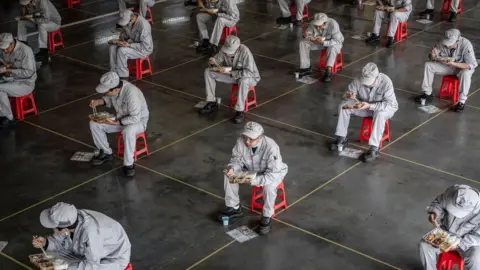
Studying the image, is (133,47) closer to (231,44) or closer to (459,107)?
(231,44)

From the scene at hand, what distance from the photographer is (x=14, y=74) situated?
11.7 meters

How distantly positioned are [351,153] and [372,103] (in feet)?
2.88

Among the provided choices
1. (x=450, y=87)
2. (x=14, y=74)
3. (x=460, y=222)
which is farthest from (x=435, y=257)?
(x=14, y=74)

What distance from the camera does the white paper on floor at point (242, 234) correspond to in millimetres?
8500

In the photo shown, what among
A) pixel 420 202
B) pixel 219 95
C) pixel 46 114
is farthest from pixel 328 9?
pixel 420 202

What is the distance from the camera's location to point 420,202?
9.20m

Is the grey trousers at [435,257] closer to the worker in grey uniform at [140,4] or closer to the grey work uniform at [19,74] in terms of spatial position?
the grey work uniform at [19,74]

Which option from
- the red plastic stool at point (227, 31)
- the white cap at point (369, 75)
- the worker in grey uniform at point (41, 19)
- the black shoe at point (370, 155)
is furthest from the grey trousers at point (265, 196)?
the worker in grey uniform at point (41, 19)

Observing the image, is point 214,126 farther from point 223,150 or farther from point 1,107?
point 1,107

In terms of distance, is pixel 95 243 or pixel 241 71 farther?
pixel 241 71

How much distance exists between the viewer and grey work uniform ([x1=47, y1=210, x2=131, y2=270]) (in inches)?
267

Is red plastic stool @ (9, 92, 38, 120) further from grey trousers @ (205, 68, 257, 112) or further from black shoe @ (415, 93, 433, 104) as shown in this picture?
black shoe @ (415, 93, 433, 104)

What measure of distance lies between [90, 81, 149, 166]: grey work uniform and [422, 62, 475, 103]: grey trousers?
17.1ft

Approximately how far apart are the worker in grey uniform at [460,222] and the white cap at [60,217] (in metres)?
3.65
